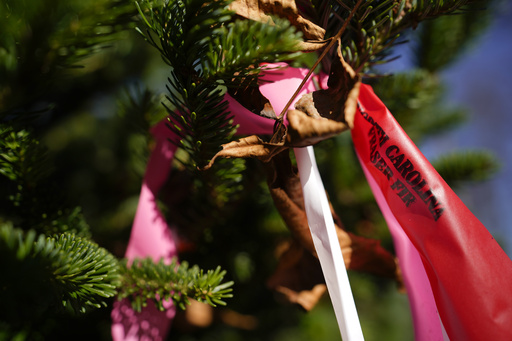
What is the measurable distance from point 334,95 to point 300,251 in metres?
0.18

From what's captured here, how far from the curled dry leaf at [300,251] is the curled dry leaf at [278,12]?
11 cm

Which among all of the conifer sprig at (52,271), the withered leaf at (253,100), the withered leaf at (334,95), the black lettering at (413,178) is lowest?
the conifer sprig at (52,271)

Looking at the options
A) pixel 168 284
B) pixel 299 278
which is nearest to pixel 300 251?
pixel 299 278

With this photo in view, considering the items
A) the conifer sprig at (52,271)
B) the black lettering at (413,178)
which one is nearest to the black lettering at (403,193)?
the black lettering at (413,178)

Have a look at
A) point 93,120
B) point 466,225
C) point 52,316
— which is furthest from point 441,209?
point 93,120

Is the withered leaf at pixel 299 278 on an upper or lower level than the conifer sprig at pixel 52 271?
lower

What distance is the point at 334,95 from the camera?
253mm

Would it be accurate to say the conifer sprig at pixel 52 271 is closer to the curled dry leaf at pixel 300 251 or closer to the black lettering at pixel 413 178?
the curled dry leaf at pixel 300 251

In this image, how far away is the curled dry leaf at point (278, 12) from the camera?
0.83 feet

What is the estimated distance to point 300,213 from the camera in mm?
310

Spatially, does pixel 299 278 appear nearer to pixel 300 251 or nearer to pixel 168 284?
pixel 300 251

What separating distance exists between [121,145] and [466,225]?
2.00 ft

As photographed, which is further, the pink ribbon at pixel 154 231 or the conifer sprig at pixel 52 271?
the pink ribbon at pixel 154 231

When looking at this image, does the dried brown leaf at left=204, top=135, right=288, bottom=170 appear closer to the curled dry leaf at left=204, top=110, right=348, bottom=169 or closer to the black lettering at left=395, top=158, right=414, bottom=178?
the curled dry leaf at left=204, top=110, right=348, bottom=169
